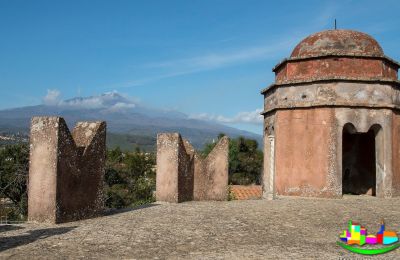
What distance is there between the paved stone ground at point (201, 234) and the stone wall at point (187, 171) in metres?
1.11

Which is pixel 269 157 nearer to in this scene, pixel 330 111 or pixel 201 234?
pixel 330 111

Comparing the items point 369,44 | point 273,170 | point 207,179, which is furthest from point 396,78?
point 207,179

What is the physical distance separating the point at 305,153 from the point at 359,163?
4016 mm

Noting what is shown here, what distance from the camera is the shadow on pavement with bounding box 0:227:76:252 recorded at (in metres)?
5.94

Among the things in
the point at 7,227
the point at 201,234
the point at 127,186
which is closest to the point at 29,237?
the point at 7,227

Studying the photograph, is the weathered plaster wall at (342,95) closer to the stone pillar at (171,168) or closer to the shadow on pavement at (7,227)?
the stone pillar at (171,168)

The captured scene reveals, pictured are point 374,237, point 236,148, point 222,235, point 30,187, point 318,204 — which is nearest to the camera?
point 374,237

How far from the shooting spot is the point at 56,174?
25.4 ft

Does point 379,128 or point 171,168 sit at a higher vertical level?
point 379,128

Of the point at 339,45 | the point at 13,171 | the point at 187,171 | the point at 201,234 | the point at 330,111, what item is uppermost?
the point at 339,45

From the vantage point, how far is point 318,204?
435 inches

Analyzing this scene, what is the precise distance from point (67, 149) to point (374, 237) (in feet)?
17.8

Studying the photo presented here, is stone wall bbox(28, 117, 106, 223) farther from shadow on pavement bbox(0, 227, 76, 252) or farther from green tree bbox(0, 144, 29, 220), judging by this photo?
green tree bbox(0, 144, 29, 220)

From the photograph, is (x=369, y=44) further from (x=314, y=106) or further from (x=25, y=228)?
(x=25, y=228)
